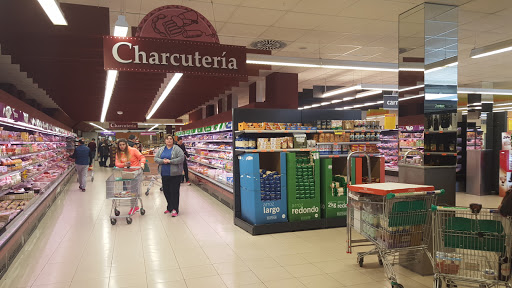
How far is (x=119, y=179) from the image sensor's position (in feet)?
20.7

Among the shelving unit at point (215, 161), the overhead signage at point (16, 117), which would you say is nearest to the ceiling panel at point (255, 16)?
the shelving unit at point (215, 161)

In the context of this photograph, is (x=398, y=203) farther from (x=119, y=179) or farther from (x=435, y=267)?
(x=119, y=179)

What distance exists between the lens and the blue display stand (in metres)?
5.59

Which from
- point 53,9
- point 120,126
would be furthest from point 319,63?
point 120,126

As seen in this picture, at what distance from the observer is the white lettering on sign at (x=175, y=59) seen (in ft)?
13.4

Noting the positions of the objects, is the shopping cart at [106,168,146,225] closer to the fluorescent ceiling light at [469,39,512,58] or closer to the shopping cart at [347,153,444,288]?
the shopping cart at [347,153,444,288]

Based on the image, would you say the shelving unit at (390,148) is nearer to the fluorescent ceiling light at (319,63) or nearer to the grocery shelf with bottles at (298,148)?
the fluorescent ceiling light at (319,63)

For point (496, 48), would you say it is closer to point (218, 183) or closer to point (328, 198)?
point (328, 198)

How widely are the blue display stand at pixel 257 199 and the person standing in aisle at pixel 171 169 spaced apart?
1577 millimetres

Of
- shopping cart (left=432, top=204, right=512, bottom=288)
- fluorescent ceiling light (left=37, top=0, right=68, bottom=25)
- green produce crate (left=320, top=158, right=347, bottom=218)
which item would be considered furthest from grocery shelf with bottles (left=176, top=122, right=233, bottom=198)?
shopping cart (left=432, top=204, right=512, bottom=288)

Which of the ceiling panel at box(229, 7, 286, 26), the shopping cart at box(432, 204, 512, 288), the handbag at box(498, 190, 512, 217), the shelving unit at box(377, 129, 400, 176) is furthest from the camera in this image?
the shelving unit at box(377, 129, 400, 176)

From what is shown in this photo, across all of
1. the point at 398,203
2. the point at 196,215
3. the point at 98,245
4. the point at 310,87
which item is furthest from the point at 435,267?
the point at 310,87

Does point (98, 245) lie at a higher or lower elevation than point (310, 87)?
lower

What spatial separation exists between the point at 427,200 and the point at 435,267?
0.74 meters
